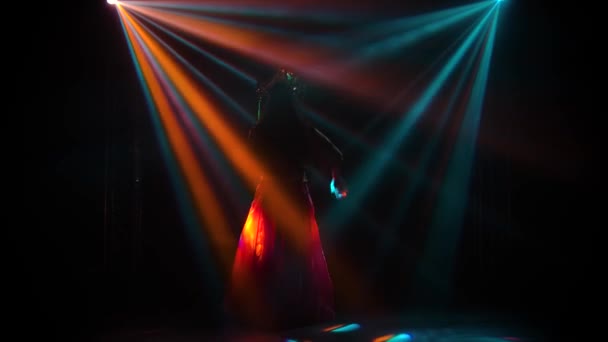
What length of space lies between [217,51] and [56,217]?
2.14 meters

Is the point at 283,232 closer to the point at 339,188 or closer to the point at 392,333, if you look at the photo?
the point at 339,188

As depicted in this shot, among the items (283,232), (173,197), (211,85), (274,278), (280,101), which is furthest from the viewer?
(211,85)

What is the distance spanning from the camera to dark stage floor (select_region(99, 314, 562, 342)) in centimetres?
262

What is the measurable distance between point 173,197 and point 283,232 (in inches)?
70.0

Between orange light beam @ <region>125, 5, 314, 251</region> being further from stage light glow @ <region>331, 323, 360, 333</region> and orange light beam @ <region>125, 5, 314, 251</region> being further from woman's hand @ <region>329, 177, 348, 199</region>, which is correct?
stage light glow @ <region>331, 323, 360, 333</region>

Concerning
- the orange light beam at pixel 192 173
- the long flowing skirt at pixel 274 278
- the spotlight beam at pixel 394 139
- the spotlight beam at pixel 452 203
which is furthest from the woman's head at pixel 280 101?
the spotlight beam at pixel 452 203

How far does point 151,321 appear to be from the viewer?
10.3 ft

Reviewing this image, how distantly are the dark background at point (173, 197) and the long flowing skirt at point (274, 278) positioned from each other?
2.46ft

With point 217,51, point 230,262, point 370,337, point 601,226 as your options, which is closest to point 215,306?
point 230,262

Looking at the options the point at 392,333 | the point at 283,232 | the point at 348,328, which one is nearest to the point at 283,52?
the point at 283,232

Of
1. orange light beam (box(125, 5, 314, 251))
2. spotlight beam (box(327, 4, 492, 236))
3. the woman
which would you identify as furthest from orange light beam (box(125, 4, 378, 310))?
the woman

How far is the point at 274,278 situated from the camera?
2.79 m

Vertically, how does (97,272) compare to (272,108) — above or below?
below

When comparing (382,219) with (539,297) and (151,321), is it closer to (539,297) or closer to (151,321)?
(539,297)
